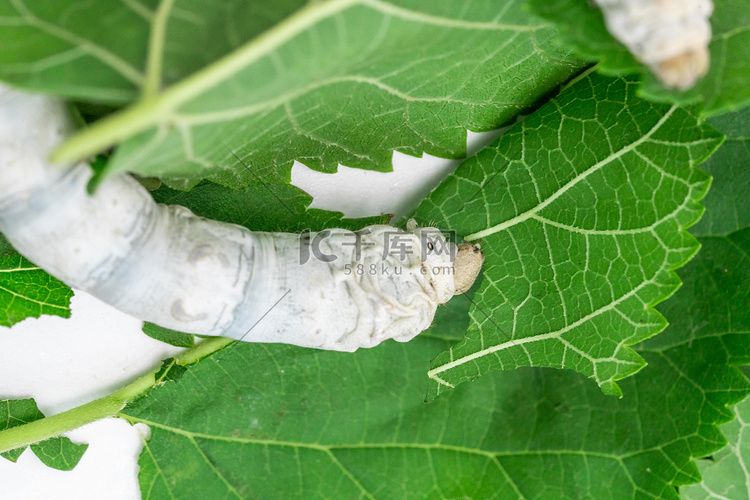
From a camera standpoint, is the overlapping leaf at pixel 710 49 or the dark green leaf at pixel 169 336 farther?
the dark green leaf at pixel 169 336

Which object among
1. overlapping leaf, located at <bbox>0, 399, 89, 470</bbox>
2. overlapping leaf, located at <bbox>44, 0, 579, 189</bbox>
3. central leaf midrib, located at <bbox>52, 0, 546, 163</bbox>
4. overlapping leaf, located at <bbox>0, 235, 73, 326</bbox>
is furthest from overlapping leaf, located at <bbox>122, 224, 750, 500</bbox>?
central leaf midrib, located at <bbox>52, 0, 546, 163</bbox>

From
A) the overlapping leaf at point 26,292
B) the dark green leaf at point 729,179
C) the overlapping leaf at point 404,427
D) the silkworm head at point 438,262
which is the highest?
the dark green leaf at point 729,179

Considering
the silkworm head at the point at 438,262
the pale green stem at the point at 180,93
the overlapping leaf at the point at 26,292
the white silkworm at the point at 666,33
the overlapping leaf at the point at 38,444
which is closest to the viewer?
the pale green stem at the point at 180,93

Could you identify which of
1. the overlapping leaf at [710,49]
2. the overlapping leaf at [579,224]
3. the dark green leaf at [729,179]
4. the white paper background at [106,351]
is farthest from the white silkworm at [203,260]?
the dark green leaf at [729,179]

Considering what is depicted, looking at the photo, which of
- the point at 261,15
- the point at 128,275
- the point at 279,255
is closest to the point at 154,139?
the point at 261,15

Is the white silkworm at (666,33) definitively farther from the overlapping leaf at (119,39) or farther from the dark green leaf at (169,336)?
the dark green leaf at (169,336)

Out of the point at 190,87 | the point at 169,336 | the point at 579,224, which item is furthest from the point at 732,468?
the point at 190,87

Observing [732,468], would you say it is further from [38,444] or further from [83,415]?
[38,444]

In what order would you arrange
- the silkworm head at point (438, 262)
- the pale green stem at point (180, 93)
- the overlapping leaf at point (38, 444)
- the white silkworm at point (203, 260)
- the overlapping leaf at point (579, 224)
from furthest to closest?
1. the overlapping leaf at point (38, 444)
2. the silkworm head at point (438, 262)
3. the overlapping leaf at point (579, 224)
4. the white silkworm at point (203, 260)
5. the pale green stem at point (180, 93)
